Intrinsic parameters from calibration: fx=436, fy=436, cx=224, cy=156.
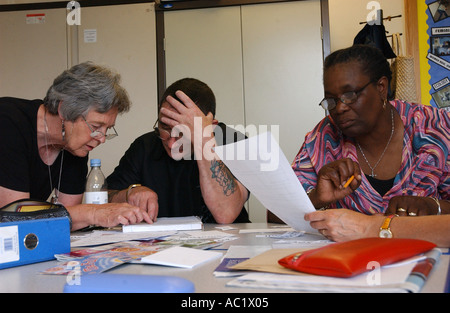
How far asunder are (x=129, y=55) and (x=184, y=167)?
1848 millimetres

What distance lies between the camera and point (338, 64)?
1.55m

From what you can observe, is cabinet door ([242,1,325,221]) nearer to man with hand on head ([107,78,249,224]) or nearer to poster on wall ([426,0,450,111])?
poster on wall ([426,0,450,111])

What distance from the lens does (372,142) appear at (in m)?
1.59

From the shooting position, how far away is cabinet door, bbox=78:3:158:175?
11.1 feet

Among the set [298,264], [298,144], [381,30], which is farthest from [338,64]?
[298,144]

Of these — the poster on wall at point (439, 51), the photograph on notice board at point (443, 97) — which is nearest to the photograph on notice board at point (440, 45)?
the poster on wall at point (439, 51)

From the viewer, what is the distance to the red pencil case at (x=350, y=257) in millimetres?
578

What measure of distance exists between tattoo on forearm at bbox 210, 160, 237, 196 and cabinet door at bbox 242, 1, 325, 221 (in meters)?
1.63

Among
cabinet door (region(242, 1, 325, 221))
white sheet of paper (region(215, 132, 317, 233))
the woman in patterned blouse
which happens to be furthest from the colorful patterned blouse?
cabinet door (region(242, 1, 325, 221))

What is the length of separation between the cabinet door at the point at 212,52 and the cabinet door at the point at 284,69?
7 centimetres

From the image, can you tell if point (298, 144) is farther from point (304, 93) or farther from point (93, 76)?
point (93, 76)

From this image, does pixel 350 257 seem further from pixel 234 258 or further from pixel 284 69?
pixel 284 69

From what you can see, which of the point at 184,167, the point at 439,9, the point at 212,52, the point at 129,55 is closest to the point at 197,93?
the point at 184,167

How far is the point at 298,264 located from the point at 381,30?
256 cm
